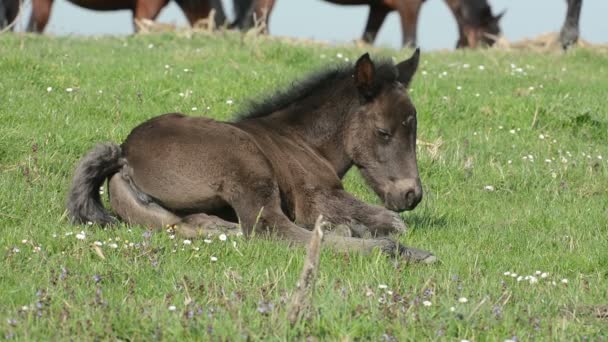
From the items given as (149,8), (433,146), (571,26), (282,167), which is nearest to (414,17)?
(571,26)

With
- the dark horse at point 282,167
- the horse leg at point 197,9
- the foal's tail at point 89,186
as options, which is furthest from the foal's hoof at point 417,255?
the horse leg at point 197,9

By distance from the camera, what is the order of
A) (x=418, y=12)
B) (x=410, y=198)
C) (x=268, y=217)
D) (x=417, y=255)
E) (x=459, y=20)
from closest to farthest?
(x=417, y=255)
(x=268, y=217)
(x=410, y=198)
(x=418, y=12)
(x=459, y=20)

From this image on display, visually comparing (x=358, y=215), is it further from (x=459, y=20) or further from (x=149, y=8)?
(x=459, y=20)

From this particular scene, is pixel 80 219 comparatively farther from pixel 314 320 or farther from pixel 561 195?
pixel 561 195

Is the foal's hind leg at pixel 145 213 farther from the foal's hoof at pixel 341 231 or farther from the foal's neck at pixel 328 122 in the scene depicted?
the foal's neck at pixel 328 122

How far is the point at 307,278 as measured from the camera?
14.4ft

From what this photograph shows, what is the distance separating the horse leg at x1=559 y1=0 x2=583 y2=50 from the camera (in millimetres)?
18922

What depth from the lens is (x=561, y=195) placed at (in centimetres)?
891

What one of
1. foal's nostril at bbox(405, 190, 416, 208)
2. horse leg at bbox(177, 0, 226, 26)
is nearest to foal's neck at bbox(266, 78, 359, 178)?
foal's nostril at bbox(405, 190, 416, 208)

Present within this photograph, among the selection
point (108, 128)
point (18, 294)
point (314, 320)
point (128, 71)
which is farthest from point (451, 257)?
point (128, 71)

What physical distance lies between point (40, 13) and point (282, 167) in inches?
681

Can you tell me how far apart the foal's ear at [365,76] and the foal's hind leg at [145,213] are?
4.60 ft

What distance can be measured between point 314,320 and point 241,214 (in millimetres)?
2093

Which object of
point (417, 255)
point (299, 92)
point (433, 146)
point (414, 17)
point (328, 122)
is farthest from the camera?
point (414, 17)
